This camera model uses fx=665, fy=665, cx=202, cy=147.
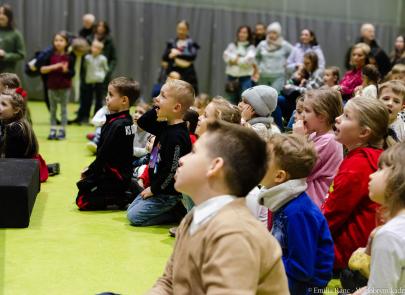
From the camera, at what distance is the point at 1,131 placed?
574cm

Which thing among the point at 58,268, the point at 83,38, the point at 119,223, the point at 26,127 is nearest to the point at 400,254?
the point at 58,268

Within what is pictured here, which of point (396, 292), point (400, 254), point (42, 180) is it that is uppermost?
point (400, 254)

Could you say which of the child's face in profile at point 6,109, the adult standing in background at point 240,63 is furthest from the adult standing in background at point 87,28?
the child's face in profile at point 6,109

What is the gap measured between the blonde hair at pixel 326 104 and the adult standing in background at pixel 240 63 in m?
6.33

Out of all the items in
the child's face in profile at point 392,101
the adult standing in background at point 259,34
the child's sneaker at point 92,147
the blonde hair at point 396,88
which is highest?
the blonde hair at point 396,88

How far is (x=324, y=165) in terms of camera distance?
4344mm

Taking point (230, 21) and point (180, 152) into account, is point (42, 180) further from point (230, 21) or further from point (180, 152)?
point (230, 21)

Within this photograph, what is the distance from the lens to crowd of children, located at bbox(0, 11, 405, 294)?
81.7 inches

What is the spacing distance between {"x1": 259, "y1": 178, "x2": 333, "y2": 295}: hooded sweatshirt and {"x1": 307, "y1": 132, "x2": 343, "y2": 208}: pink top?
1148 millimetres

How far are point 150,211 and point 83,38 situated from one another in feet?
19.8

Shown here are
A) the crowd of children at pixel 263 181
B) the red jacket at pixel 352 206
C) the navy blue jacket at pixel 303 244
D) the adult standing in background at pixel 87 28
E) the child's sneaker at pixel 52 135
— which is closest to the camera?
the crowd of children at pixel 263 181

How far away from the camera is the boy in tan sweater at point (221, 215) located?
199 centimetres

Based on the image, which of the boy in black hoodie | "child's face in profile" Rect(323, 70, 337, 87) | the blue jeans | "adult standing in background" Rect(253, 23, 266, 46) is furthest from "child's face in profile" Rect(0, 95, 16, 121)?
"adult standing in background" Rect(253, 23, 266, 46)

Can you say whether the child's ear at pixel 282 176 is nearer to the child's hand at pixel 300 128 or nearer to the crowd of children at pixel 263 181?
the crowd of children at pixel 263 181
